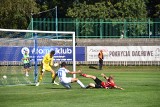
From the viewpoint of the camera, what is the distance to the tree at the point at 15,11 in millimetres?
64300

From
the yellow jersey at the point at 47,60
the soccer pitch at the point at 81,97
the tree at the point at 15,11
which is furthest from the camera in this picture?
the tree at the point at 15,11

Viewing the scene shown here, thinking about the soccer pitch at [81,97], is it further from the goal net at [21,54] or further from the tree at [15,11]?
the tree at [15,11]

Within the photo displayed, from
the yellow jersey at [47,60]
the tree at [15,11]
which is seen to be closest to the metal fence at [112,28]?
the tree at [15,11]

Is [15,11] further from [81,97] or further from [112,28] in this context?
[81,97]

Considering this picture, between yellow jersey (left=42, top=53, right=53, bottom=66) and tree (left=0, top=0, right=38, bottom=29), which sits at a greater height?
tree (left=0, top=0, right=38, bottom=29)

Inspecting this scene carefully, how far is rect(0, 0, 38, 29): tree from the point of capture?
6430 cm

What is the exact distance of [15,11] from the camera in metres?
67.8

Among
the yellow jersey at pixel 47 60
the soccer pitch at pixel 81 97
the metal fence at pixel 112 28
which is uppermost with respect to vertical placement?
the metal fence at pixel 112 28

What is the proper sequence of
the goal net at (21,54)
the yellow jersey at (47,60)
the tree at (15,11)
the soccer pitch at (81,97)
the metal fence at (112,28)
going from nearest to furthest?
1. the soccer pitch at (81,97)
2. the yellow jersey at (47,60)
3. the goal net at (21,54)
4. the metal fence at (112,28)
5. the tree at (15,11)

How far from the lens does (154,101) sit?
836 inches

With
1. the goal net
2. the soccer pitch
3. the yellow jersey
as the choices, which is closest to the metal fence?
the goal net

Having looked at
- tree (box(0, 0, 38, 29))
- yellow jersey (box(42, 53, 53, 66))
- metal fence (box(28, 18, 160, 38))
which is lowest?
yellow jersey (box(42, 53, 53, 66))

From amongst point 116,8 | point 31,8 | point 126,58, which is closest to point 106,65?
point 126,58

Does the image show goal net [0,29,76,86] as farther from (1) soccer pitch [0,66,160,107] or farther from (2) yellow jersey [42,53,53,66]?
(1) soccer pitch [0,66,160,107]
